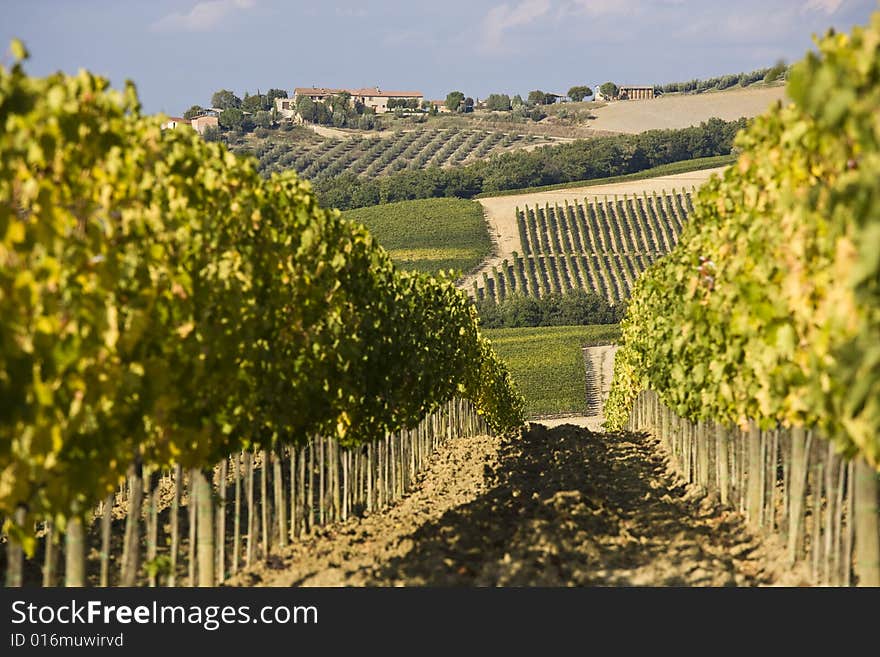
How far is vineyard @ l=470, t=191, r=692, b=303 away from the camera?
3770 inches

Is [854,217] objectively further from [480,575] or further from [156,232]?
[480,575]

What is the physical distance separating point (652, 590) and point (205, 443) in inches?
173

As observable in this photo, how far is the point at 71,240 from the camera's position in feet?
29.3

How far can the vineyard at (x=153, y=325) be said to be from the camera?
815cm

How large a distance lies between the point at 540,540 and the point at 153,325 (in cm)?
629

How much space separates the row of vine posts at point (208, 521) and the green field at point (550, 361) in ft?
111

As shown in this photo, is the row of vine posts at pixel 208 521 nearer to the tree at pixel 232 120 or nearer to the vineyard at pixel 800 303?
the vineyard at pixel 800 303

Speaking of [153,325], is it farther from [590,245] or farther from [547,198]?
[547,198]

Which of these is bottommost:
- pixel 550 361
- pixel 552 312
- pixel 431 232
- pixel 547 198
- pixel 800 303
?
pixel 550 361

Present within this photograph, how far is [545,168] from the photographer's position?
13775 cm

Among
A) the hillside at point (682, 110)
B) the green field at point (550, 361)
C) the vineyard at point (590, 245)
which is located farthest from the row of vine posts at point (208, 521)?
the hillside at point (682, 110)

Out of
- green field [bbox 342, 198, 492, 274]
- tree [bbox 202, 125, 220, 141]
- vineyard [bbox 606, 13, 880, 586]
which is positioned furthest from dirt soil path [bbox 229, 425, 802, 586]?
tree [bbox 202, 125, 220, 141]

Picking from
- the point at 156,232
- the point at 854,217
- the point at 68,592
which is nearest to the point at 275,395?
the point at 156,232

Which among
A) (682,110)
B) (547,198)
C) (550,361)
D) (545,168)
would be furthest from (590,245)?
(682,110)
